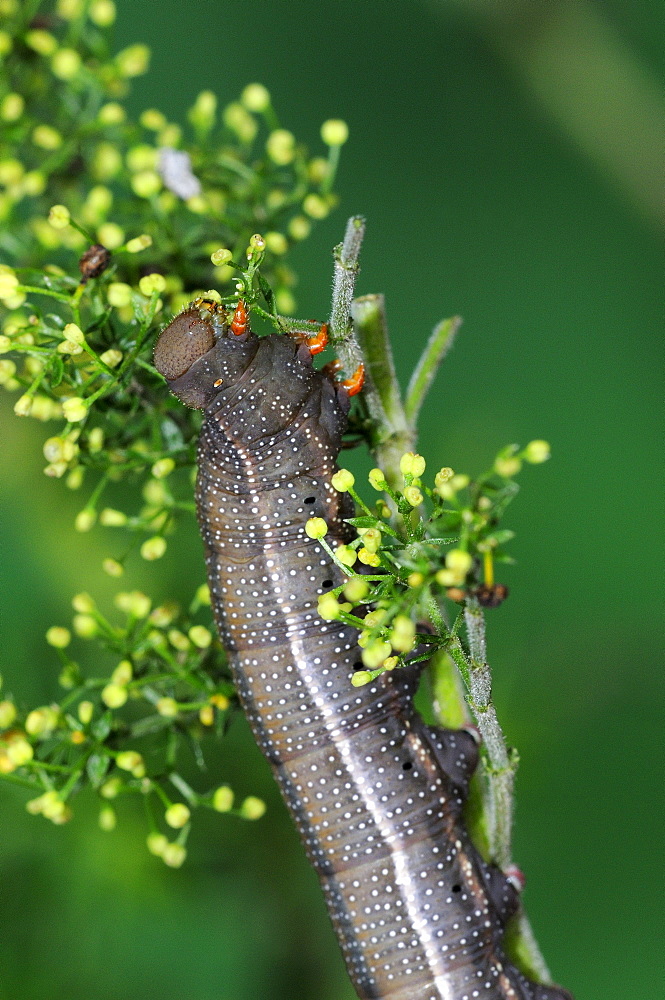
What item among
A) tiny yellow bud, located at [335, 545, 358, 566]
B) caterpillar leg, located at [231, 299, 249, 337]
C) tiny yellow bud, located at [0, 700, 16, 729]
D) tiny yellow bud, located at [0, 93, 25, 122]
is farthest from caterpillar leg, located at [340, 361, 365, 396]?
tiny yellow bud, located at [0, 93, 25, 122]

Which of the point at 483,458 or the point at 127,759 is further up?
the point at 483,458

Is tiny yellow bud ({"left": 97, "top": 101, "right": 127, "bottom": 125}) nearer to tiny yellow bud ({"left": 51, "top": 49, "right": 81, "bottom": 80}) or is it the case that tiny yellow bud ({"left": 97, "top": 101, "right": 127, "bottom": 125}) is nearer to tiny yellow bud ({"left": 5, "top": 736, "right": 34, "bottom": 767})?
tiny yellow bud ({"left": 51, "top": 49, "right": 81, "bottom": 80})

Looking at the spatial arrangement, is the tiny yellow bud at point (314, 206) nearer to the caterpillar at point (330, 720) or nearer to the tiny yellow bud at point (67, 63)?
the caterpillar at point (330, 720)

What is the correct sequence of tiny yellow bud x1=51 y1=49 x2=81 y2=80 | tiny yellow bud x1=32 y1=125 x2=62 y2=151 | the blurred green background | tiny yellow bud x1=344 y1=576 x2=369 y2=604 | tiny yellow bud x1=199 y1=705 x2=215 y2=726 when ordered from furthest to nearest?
the blurred green background
tiny yellow bud x1=32 y1=125 x2=62 y2=151
tiny yellow bud x1=51 y1=49 x2=81 y2=80
tiny yellow bud x1=199 y1=705 x2=215 y2=726
tiny yellow bud x1=344 y1=576 x2=369 y2=604

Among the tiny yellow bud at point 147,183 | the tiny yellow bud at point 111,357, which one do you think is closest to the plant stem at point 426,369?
the tiny yellow bud at point 111,357

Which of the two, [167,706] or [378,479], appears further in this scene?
[167,706]

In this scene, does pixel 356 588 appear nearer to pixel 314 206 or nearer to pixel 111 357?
pixel 111 357

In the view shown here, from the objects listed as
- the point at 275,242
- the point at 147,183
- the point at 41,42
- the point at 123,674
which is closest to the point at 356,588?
the point at 123,674
